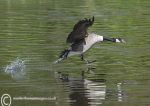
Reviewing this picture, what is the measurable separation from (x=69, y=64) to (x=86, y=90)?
3185mm

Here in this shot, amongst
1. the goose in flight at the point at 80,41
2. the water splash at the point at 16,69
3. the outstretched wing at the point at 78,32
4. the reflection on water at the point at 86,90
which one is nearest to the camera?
the reflection on water at the point at 86,90

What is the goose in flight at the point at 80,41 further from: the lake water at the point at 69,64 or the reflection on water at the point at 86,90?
the reflection on water at the point at 86,90

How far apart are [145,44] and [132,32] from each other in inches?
142

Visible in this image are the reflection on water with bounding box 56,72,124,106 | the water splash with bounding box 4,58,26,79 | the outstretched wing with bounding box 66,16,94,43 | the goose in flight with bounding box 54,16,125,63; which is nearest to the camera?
the reflection on water with bounding box 56,72,124,106

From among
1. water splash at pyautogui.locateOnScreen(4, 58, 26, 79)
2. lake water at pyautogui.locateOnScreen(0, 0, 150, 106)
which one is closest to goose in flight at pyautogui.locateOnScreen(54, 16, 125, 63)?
lake water at pyautogui.locateOnScreen(0, 0, 150, 106)

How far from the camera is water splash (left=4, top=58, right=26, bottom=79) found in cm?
1732

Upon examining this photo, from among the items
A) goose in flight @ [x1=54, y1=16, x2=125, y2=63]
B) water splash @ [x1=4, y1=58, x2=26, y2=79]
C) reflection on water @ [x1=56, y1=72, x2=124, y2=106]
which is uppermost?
goose in flight @ [x1=54, y1=16, x2=125, y2=63]

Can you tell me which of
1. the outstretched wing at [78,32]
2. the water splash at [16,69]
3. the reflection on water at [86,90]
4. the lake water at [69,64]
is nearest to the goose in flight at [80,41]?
the outstretched wing at [78,32]

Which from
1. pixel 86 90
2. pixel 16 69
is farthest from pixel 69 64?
pixel 86 90

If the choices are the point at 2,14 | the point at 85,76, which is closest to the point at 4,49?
the point at 85,76

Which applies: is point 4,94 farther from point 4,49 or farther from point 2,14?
point 2,14

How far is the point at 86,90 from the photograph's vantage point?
51.5 ft

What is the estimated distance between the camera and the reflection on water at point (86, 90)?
14664 mm

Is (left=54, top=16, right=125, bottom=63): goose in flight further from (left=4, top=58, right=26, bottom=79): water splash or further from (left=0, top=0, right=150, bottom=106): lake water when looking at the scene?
(left=4, top=58, right=26, bottom=79): water splash
